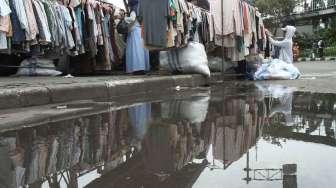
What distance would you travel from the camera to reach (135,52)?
432 inches

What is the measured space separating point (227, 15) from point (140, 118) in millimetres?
7601

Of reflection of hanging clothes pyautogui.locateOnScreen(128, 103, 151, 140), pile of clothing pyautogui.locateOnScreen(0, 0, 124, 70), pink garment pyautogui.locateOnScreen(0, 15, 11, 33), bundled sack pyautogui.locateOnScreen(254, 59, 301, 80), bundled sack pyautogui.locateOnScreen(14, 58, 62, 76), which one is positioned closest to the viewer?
reflection of hanging clothes pyautogui.locateOnScreen(128, 103, 151, 140)

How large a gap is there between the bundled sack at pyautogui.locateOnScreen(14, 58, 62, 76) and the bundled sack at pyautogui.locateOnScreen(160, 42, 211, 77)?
2488mm

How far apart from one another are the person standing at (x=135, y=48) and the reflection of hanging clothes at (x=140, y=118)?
14.9 ft

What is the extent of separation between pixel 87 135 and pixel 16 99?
2030 mm

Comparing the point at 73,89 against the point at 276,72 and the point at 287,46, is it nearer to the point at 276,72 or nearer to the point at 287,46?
the point at 276,72

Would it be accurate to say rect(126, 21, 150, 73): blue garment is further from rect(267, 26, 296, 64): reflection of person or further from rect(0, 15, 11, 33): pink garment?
rect(267, 26, 296, 64): reflection of person

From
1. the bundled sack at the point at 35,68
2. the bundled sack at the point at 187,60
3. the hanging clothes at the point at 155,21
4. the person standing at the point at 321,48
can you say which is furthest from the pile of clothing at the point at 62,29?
the person standing at the point at 321,48

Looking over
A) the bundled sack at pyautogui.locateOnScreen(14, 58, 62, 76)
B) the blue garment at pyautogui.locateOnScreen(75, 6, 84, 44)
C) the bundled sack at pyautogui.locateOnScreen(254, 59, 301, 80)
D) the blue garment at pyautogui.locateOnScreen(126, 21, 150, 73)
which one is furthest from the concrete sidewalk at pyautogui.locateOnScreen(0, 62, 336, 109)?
the bundled sack at pyautogui.locateOnScreen(254, 59, 301, 80)

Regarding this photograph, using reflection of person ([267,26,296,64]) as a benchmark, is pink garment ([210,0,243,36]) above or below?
above

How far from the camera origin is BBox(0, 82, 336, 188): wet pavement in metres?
2.75

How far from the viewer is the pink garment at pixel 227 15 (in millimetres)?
12227

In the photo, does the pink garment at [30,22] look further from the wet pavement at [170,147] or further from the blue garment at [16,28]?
the wet pavement at [170,147]

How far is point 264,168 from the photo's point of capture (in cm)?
→ 296
